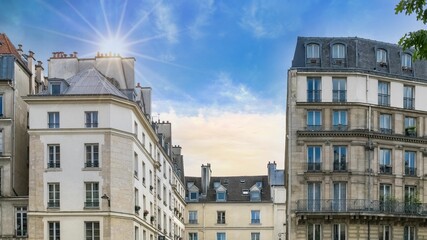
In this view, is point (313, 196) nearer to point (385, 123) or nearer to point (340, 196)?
point (340, 196)

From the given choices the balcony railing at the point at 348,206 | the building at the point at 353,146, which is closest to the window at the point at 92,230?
the building at the point at 353,146

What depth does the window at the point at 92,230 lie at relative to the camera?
42156 mm

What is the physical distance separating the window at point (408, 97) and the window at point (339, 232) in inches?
436

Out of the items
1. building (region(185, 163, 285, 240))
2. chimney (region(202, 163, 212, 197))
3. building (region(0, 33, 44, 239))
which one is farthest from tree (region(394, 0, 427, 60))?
chimney (region(202, 163, 212, 197))

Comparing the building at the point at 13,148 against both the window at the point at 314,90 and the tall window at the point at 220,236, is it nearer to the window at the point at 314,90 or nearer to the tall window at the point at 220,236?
the window at the point at 314,90

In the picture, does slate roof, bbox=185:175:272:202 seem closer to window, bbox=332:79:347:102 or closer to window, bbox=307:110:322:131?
window, bbox=307:110:322:131

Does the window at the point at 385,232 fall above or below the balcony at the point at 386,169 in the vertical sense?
below

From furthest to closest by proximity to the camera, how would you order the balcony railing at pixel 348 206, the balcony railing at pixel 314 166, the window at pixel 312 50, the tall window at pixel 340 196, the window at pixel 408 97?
the window at pixel 408 97, the window at pixel 312 50, the balcony railing at pixel 314 166, the tall window at pixel 340 196, the balcony railing at pixel 348 206

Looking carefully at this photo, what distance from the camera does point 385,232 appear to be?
164 feet

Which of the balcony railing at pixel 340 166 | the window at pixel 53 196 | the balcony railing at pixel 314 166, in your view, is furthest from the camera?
the balcony railing at pixel 314 166

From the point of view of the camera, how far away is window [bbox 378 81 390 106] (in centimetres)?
5141

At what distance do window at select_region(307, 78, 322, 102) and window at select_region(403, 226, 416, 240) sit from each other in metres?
12.3

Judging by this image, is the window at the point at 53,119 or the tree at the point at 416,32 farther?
the window at the point at 53,119

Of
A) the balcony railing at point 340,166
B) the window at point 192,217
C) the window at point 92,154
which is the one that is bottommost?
the window at point 192,217
